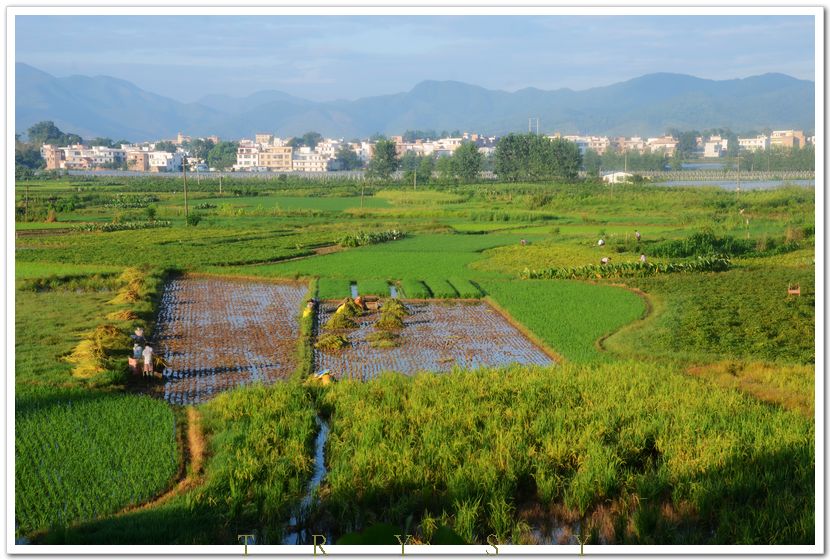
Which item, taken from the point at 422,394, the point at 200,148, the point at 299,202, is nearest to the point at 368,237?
the point at 299,202

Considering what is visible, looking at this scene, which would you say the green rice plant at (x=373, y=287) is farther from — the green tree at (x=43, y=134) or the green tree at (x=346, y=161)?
the green tree at (x=346, y=161)

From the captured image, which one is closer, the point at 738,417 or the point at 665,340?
the point at 738,417

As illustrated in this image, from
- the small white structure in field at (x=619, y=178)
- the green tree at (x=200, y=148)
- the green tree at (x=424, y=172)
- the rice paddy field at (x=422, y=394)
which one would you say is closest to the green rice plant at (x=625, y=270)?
the rice paddy field at (x=422, y=394)

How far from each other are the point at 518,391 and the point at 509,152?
34990 millimetres

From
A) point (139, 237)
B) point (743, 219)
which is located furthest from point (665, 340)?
point (139, 237)

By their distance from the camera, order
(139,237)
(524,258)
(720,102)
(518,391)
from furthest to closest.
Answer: (139,237)
(524,258)
(720,102)
(518,391)

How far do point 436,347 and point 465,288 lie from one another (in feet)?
11.9

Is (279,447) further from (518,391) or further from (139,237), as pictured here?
(139,237)

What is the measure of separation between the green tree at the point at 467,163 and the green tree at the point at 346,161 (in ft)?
70.1

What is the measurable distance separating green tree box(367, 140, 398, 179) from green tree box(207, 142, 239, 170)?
11.8 m

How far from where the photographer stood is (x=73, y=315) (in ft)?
34.6

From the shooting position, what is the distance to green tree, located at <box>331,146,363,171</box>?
6256 centimetres

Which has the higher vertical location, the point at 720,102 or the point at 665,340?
the point at 720,102

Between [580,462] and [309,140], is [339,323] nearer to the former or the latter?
[580,462]
